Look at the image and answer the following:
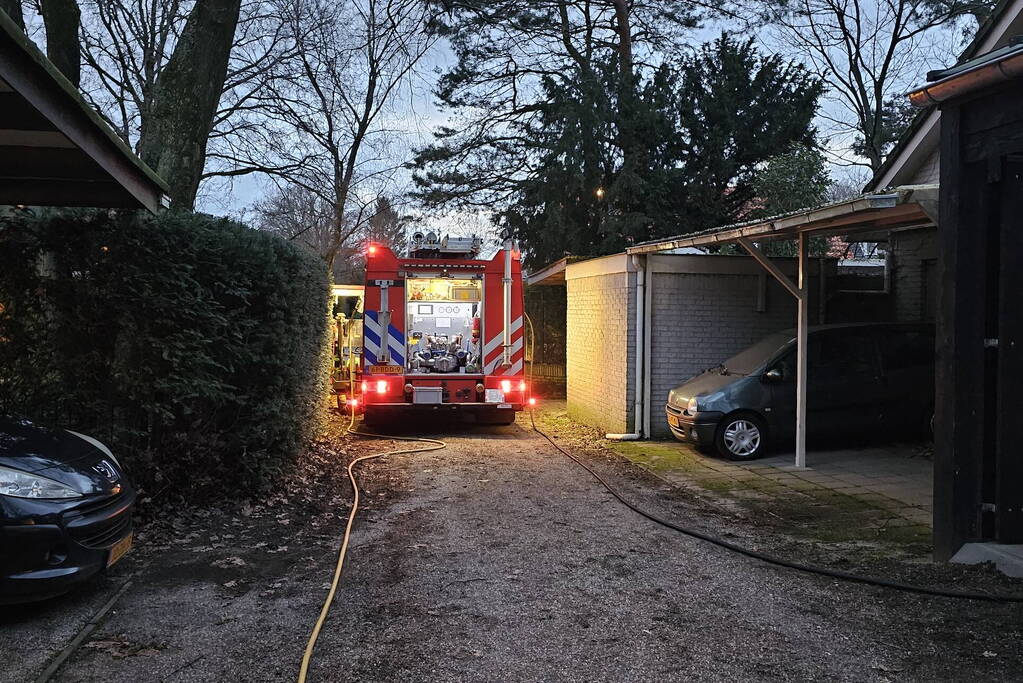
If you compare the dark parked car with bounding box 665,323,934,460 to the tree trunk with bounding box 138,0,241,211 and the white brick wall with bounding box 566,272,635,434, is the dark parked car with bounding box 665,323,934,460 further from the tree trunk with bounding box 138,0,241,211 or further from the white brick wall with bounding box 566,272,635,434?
the tree trunk with bounding box 138,0,241,211

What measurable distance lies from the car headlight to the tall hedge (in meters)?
1.96

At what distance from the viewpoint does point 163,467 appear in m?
6.93

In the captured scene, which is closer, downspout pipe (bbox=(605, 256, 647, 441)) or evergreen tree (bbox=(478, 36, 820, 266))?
downspout pipe (bbox=(605, 256, 647, 441))

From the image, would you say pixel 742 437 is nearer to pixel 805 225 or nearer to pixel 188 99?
pixel 805 225

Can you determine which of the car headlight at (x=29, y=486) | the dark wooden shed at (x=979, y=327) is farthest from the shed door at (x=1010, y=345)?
the car headlight at (x=29, y=486)

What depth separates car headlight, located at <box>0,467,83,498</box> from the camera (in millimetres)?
4609

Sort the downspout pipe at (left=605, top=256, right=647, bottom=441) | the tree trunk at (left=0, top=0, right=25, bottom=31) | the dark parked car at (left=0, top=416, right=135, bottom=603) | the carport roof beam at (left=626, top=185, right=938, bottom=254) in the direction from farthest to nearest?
the downspout pipe at (left=605, top=256, right=647, bottom=441), the tree trunk at (left=0, top=0, right=25, bottom=31), the carport roof beam at (left=626, top=185, right=938, bottom=254), the dark parked car at (left=0, top=416, right=135, bottom=603)

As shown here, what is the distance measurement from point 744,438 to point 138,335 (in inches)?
281

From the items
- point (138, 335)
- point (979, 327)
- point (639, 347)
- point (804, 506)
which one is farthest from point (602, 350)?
point (138, 335)

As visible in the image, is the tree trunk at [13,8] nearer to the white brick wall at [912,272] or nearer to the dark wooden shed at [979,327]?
the dark wooden shed at [979,327]

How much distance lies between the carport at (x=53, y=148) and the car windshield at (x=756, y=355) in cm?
724

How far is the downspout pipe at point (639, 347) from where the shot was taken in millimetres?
12016

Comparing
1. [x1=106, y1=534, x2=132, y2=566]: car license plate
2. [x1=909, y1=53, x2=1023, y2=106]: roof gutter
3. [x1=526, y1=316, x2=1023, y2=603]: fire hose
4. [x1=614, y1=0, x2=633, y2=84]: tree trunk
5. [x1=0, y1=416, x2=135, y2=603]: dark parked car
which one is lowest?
[x1=526, y1=316, x2=1023, y2=603]: fire hose

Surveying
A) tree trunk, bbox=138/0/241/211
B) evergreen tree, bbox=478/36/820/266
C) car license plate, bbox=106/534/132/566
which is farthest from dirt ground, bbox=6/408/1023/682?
evergreen tree, bbox=478/36/820/266
